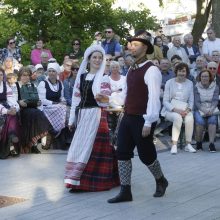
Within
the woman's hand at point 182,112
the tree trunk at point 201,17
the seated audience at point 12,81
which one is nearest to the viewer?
the woman's hand at point 182,112

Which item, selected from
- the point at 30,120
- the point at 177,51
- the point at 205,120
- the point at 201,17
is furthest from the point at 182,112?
the point at 201,17

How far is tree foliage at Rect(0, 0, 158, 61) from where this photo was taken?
16234mm

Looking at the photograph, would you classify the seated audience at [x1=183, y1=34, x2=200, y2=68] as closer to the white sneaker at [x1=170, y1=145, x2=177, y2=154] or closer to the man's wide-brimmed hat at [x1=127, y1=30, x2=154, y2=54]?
the white sneaker at [x1=170, y1=145, x2=177, y2=154]

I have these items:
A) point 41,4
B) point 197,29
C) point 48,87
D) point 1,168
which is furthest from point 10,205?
point 197,29

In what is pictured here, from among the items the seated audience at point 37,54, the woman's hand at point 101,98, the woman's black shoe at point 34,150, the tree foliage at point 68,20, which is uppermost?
the tree foliage at point 68,20

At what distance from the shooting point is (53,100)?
36.8ft

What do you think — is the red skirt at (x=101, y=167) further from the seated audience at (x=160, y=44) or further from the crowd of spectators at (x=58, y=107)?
the seated audience at (x=160, y=44)

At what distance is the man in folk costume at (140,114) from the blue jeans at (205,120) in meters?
3.98

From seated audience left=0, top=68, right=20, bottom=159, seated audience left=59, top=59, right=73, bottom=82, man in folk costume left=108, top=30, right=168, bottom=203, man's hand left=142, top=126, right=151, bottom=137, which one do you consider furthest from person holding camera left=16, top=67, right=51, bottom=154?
man's hand left=142, top=126, right=151, bottom=137

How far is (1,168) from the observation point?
9.12 m

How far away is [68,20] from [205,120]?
7.13 metres

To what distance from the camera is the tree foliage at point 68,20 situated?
16234mm

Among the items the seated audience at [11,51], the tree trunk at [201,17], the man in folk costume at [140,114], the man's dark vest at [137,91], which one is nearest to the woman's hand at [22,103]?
the seated audience at [11,51]

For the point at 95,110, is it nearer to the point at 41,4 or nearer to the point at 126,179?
the point at 126,179
